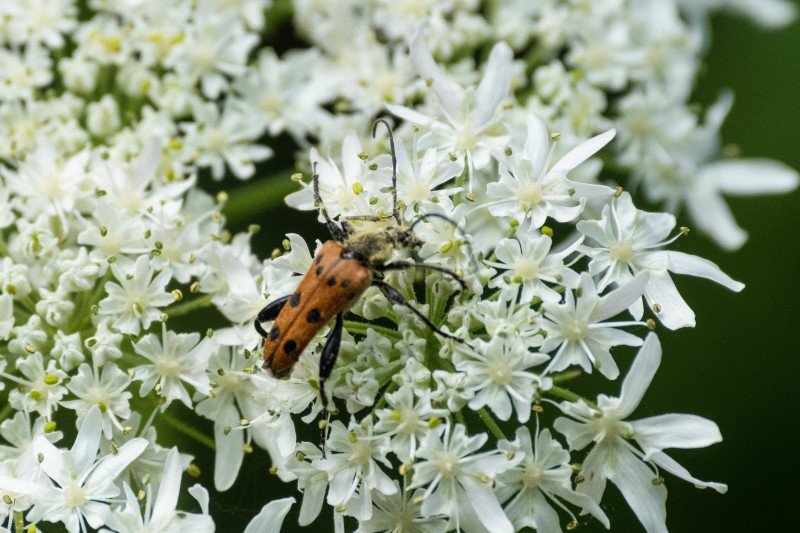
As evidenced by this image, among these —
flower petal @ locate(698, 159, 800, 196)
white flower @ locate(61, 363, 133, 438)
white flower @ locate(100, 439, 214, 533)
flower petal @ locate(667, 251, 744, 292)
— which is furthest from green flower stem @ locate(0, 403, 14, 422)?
flower petal @ locate(698, 159, 800, 196)

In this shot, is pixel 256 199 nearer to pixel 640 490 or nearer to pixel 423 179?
pixel 423 179

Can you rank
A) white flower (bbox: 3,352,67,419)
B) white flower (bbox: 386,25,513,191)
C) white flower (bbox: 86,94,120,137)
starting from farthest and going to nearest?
white flower (bbox: 86,94,120,137)
white flower (bbox: 386,25,513,191)
white flower (bbox: 3,352,67,419)

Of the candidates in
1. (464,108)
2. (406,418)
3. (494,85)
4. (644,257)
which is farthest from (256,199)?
(644,257)

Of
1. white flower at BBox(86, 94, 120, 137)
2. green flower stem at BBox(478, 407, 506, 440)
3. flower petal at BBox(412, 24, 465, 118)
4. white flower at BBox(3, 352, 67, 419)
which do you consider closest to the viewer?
green flower stem at BBox(478, 407, 506, 440)

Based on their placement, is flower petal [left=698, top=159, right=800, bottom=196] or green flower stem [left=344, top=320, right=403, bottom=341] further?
flower petal [left=698, top=159, right=800, bottom=196]

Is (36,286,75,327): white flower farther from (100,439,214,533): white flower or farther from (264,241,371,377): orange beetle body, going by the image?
(264,241,371,377): orange beetle body

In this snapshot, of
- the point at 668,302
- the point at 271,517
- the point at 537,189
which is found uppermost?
the point at 537,189
